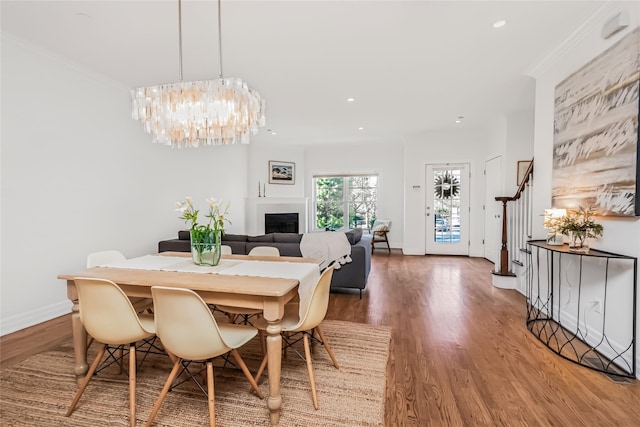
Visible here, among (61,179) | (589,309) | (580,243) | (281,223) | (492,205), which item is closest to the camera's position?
(580,243)

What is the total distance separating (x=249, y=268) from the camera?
222 cm

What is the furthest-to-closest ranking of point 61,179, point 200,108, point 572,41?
point 61,179
point 572,41
point 200,108

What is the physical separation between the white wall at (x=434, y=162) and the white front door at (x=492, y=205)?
20cm

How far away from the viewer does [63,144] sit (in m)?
3.28

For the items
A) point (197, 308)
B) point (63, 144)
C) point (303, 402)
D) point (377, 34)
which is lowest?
point (303, 402)

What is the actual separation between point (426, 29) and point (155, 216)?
4016 mm

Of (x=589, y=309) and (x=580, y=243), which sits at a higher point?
(x=580, y=243)

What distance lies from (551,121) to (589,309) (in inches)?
70.3

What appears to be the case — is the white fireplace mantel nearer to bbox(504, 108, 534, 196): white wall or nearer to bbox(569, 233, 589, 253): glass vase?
bbox(504, 108, 534, 196): white wall

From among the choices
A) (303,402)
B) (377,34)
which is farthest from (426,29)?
(303,402)

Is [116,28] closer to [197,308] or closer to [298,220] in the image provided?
[197,308]

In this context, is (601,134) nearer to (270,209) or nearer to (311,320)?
(311,320)

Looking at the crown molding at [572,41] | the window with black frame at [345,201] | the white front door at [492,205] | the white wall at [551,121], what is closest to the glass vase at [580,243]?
the white wall at [551,121]

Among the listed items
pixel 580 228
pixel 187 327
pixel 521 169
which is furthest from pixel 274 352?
pixel 521 169
